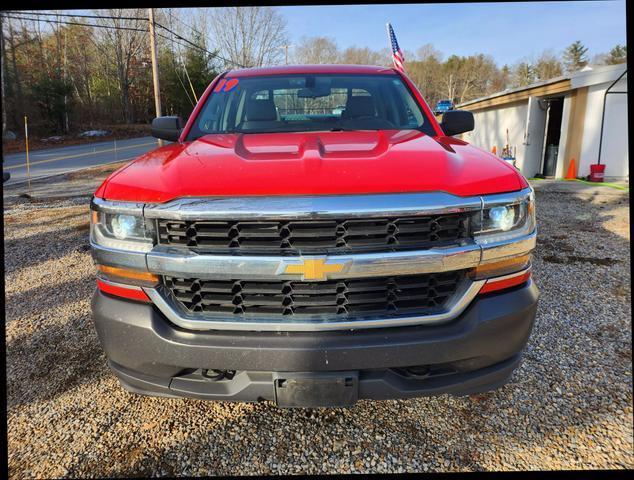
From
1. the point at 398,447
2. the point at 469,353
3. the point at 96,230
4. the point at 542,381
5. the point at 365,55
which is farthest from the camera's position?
the point at 365,55

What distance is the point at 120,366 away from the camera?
182cm

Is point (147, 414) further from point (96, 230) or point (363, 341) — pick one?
point (363, 341)

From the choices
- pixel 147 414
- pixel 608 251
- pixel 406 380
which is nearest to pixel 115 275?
pixel 147 414

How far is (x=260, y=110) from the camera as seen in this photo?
3039 millimetres

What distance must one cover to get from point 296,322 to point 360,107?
75.6 inches

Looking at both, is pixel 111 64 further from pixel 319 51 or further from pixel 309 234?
pixel 309 234

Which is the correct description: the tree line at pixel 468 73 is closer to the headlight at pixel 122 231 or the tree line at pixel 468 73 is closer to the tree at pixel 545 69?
the tree at pixel 545 69

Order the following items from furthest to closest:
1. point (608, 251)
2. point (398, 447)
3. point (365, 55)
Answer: point (365, 55), point (608, 251), point (398, 447)

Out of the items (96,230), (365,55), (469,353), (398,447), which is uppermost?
(365,55)

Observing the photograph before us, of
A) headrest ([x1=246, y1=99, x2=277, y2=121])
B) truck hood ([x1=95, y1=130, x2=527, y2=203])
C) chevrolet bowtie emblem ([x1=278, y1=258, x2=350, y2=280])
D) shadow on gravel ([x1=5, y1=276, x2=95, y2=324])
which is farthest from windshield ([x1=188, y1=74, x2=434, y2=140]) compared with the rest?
shadow on gravel ([x1=5, y1=276, x2=95, y2=324])

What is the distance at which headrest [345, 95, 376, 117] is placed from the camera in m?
2.95

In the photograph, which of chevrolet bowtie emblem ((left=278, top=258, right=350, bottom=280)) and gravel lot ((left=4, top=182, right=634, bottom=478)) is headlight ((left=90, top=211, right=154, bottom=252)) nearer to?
chevrolet bowtie emblem ((left=278, top=258, right=350, bottom=280))

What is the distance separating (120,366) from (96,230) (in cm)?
62

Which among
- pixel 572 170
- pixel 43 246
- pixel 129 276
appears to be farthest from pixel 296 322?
pixel 572 170
